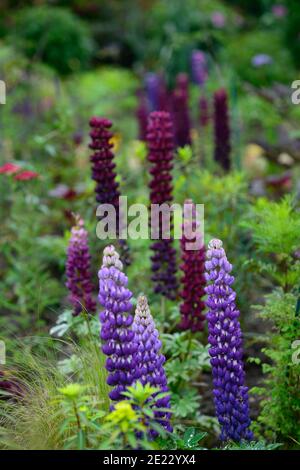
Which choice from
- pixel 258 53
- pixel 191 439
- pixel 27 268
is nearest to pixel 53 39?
pixel 27 268

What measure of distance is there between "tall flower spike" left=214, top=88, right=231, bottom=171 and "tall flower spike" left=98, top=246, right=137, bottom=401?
100 inches

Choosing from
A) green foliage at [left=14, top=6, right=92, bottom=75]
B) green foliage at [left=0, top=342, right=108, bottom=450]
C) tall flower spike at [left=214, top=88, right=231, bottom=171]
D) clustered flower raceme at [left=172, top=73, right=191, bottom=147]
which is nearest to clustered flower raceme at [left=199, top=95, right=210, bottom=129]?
clustered flower raceme at [left=172, top=73, right=191, bottom=147]

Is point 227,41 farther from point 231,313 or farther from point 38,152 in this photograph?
point 231,313

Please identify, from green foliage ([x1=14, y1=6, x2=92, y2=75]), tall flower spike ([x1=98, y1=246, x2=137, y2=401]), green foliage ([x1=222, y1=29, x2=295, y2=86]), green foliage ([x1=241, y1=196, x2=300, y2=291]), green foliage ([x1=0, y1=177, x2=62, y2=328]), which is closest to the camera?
tall flower spike ([x1=98, y1=246, x2=137, y2=401])

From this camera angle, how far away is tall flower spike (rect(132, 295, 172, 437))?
225 centimetres

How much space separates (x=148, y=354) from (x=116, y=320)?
17cm

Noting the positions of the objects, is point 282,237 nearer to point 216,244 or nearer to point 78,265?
point 216,244

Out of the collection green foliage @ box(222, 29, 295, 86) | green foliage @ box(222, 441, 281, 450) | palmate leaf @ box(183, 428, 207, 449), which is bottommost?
green foliage @ box(222, 441, 281, 450)

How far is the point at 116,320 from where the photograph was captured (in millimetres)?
2234

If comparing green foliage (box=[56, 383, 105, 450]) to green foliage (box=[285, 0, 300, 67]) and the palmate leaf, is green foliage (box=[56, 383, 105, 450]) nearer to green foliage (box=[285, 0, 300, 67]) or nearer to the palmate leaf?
the palmate leaf

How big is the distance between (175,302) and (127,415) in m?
1.85

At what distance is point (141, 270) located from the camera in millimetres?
3982
